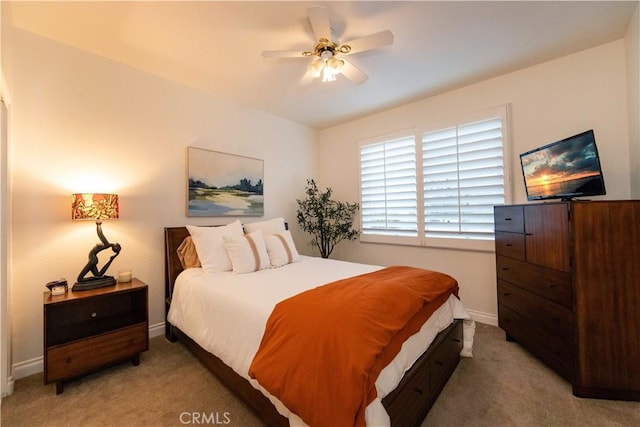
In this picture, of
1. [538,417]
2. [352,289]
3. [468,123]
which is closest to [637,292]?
[538,417]

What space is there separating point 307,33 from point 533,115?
2.37m

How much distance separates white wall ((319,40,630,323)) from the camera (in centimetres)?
226

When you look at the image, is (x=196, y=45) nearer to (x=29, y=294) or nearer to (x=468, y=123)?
(x=29, y=294)

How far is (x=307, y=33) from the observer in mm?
2088

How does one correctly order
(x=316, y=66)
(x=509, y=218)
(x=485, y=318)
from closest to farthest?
(x=316, y=66) < (x=509, y=218) < (x=485, y=318)

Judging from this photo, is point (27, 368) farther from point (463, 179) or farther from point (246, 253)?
point (463, 179)

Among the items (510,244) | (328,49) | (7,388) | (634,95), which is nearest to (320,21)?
(328,49)

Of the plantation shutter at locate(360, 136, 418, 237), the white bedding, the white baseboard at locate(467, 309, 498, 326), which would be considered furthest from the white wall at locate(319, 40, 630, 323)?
the white bedding

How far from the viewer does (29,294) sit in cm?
202

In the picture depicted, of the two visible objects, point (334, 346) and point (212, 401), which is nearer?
point (334, 346)

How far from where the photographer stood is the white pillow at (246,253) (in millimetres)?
2406

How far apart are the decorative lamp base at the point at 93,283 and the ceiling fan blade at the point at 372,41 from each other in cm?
269

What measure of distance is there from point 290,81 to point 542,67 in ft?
8.35

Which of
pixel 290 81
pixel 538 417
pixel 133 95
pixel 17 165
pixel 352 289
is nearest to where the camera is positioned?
pixel 538 417
